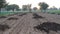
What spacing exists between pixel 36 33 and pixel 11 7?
354 feet

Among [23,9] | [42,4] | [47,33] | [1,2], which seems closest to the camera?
[47,33]

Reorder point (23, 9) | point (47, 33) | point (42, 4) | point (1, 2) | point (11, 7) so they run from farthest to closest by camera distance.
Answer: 1. point (23, 9)
2. point (42, 4)
3. point (11, 7)
4. point (1, 2)
5. point (47, 33)

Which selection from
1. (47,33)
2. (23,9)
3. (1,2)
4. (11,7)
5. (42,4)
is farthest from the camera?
(23,9)

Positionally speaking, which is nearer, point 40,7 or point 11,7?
point 11,7

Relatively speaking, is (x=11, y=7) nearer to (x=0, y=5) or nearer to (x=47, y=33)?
(x=0, y=5)

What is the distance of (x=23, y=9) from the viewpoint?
142m

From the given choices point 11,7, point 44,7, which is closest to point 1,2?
point 11,7

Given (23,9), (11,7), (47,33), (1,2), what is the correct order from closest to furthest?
(47,33) → (1,2) → (11,7) → (23,9)

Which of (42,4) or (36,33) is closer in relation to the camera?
(36,33)

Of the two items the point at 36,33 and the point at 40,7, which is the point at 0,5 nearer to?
the point at 36,33

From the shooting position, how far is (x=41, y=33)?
1135 cm

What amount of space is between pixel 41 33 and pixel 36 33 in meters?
0.39

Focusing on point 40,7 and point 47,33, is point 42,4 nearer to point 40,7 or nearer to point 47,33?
point 40,7

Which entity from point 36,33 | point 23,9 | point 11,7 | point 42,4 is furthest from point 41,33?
point 23,9
